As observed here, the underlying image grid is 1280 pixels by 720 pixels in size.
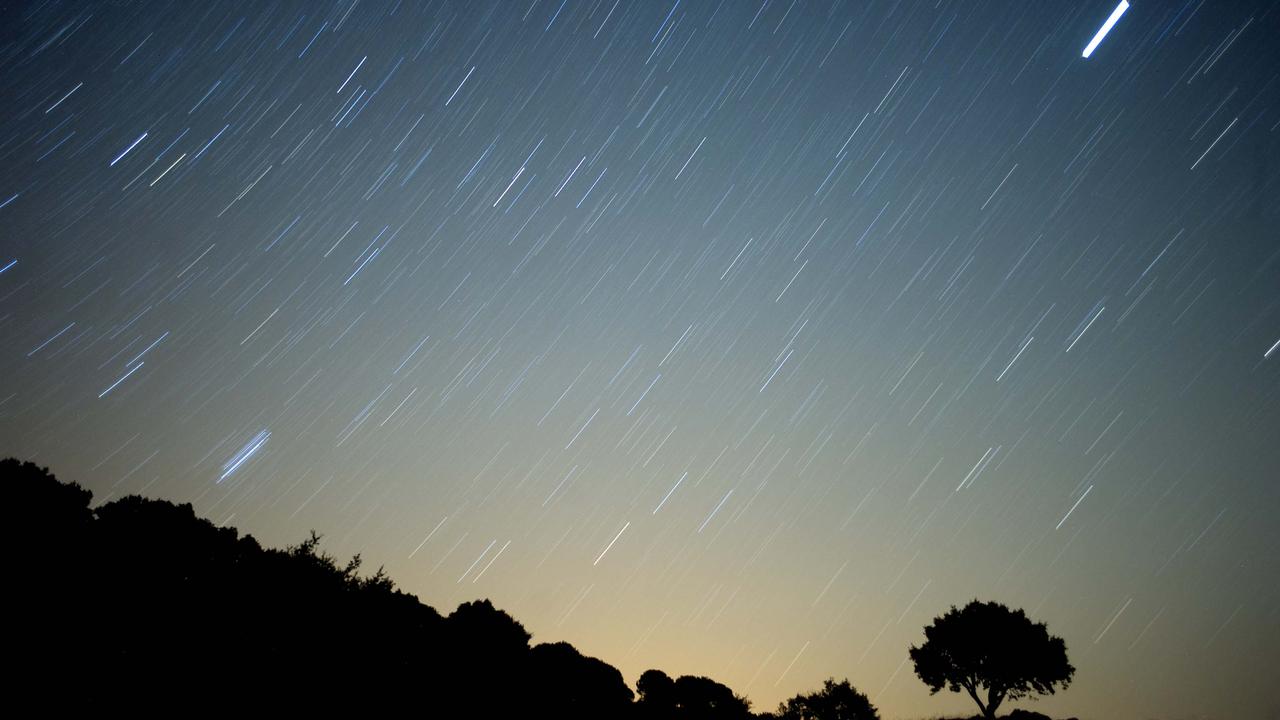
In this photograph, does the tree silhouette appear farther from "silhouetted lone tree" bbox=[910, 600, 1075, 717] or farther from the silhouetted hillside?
"silhouetted lone tree" bbox=[910, 600, 1075, 717]

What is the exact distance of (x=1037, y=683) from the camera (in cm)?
3030

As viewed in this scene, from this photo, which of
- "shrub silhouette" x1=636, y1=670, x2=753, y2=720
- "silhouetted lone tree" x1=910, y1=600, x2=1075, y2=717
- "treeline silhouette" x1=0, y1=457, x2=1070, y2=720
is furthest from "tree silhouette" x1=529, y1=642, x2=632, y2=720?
"silhouetted lone tree" x1=910, y1=600, x2=1075, y2=717

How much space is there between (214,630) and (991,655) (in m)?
36.1

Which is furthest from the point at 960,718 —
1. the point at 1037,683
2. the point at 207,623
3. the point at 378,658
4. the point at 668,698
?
the point at 207,623

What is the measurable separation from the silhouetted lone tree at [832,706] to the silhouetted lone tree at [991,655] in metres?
7.32

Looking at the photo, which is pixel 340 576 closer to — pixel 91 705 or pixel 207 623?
pixel 207 623

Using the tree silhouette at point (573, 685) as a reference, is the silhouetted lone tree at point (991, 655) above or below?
above

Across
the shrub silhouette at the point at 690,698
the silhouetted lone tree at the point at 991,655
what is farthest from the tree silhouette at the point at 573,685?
the silhouetted lone tree at the point at 991,655

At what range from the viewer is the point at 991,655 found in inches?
1227

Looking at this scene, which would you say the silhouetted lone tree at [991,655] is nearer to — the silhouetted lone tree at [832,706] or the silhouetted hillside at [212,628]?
the silhouetted lone tree at [832,706]

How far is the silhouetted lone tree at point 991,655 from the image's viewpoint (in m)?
30.4

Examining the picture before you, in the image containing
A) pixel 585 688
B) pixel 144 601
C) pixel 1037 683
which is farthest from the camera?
pixel 585 688

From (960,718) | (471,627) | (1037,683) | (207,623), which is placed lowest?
(207,623)

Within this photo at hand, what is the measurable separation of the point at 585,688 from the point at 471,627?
383 inches
